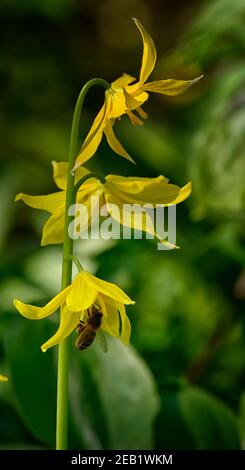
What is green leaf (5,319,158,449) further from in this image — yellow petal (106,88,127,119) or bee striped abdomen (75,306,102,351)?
yellow petal (106,88,127,119)

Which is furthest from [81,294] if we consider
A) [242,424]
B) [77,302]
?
[242,424]

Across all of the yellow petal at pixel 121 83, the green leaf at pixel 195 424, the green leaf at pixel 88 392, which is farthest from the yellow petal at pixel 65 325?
the green leaf at pixel 195 424

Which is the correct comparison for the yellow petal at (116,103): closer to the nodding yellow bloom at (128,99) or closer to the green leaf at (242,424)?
the nodding yellow bloom at (128,99)

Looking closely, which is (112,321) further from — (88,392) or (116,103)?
(88,392)

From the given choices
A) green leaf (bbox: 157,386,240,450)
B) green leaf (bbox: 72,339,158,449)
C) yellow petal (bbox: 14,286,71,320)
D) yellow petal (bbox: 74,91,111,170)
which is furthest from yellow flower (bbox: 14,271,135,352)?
green leaf (bbox: 157,386,240,450)

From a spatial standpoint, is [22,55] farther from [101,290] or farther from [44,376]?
[101,290]

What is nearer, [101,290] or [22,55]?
[101,290]
